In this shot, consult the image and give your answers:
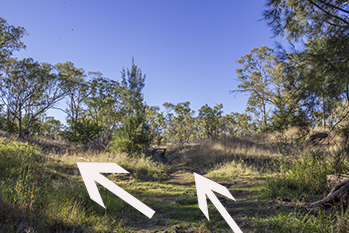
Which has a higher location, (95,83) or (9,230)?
(95,83)

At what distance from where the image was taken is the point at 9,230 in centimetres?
278

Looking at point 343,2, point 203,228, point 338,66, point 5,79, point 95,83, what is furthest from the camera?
point 95,83

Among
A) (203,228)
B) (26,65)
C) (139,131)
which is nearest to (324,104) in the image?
(203,228)

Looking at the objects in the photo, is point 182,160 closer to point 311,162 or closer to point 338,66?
point 311,162

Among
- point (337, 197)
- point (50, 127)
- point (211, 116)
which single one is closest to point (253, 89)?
point (337, 197)

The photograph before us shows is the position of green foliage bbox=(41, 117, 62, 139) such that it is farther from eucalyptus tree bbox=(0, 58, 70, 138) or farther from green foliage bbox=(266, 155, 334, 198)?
green foliage bbox=(266, 155, 334, 198)

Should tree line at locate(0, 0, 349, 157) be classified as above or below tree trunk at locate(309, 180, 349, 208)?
above

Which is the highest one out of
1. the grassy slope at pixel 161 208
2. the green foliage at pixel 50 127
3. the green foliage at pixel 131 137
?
the green foliage at pixel 50 127

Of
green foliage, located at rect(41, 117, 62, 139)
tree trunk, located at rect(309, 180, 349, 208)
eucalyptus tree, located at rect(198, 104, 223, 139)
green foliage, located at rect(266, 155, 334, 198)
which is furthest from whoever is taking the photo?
green foliage, located at rect(41, 117, 62, 139)

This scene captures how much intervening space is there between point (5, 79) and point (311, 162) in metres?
30.2

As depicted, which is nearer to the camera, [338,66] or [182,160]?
[338,66]

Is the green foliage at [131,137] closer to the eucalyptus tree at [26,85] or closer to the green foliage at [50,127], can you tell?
the eucalyptus tree at [26,85]

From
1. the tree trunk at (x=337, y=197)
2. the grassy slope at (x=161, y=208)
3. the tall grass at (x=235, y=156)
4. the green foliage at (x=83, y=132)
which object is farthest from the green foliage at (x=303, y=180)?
the green foliage at (x=83, y=132)

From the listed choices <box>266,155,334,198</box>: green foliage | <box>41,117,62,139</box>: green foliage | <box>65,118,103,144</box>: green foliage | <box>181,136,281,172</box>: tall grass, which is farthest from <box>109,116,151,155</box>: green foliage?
<box>41,117,62,139</box>: green foliage
